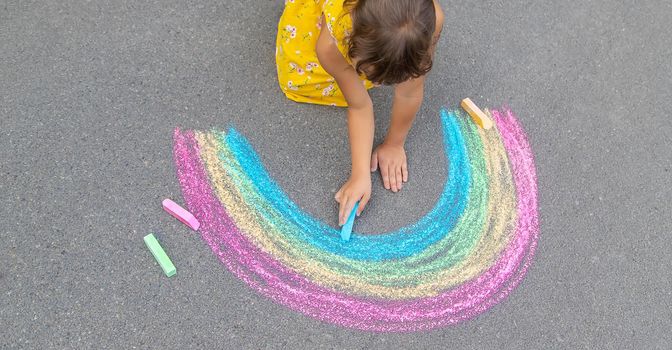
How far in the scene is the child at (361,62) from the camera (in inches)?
46.5

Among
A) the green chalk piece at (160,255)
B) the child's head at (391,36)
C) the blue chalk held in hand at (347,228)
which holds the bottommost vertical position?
the green chalk piece at (160,255)

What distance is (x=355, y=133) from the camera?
1.57m

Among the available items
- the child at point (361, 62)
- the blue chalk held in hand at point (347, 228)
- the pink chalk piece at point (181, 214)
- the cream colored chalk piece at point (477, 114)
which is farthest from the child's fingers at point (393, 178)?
the pink chalk piece at point (181, 214)

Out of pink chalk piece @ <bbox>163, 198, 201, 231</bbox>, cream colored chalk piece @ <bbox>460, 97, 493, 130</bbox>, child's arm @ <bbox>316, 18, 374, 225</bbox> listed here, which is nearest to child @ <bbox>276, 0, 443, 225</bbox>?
child's arm @ <bbox>316, 18, 374, 225</bbox>

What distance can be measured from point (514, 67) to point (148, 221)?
125cm

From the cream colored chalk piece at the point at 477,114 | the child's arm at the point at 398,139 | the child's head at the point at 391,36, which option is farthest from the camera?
the cream colored chalk piece at the point at 477,114

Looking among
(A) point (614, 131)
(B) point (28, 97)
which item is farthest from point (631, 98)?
(B) point (28, 97)

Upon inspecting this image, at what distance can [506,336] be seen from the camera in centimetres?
150

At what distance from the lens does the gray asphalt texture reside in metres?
1.43

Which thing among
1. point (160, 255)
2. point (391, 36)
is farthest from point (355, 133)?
point (160, 255)

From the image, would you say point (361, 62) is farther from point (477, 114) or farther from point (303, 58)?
point (477, 114)

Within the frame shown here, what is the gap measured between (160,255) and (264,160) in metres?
0.39

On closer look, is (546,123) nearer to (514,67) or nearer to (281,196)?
(514,67)

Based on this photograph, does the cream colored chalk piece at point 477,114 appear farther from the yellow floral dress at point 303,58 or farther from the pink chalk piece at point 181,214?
the pink chalk piece at point 181,214
